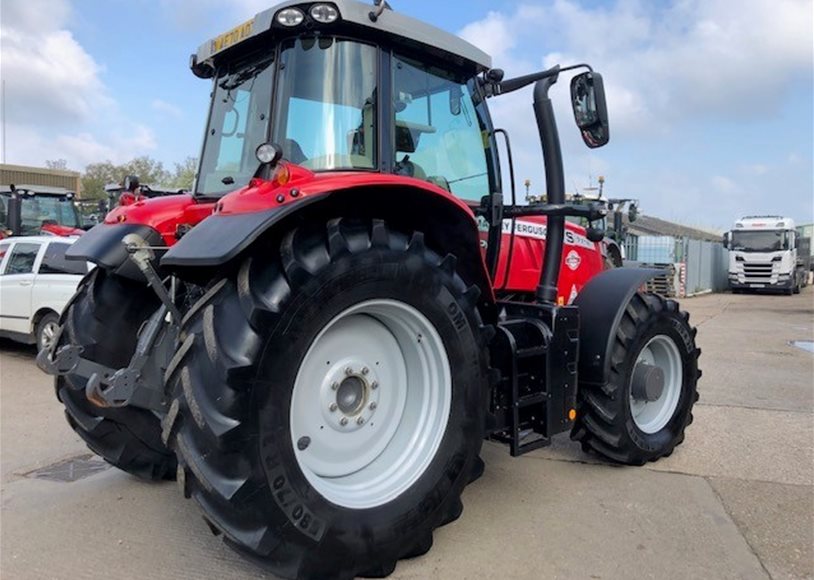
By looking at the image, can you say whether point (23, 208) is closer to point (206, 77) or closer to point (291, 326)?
point (206, 77)

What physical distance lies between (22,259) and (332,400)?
7.77 metres

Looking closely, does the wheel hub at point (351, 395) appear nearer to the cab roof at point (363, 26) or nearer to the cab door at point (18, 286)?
the cab roof at point (363, 26)

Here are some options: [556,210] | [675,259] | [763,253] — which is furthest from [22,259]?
[763,253]

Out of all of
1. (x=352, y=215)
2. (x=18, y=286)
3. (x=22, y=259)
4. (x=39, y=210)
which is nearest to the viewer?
(x=352, y=215)

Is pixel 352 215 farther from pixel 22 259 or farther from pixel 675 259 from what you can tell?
pixel 675 259

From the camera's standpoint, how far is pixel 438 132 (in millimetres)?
3596

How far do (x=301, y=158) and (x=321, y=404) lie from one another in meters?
1.17

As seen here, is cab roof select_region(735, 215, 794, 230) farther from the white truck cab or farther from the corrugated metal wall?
the corrugated metal wall

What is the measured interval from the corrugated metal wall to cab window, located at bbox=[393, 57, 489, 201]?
37410 millimetres

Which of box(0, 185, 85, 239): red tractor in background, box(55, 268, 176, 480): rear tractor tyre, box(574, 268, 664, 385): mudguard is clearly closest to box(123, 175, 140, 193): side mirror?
box(55, 268, 176, 480): rear tractor tyre

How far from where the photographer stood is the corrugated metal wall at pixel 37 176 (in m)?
35.2

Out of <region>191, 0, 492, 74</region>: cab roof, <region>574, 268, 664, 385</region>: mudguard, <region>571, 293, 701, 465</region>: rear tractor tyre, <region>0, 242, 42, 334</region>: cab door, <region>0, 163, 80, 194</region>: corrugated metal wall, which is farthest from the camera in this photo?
<region>0, 163, 80, 194</region>: corrugated metal wall

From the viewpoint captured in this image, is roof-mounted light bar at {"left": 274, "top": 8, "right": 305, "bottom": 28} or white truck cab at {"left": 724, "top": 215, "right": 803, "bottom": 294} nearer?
roof-mounted light bar at {"left": 274, "top": 8, "right": 305, "bottom": 28}

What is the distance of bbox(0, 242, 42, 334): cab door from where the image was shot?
839cm
